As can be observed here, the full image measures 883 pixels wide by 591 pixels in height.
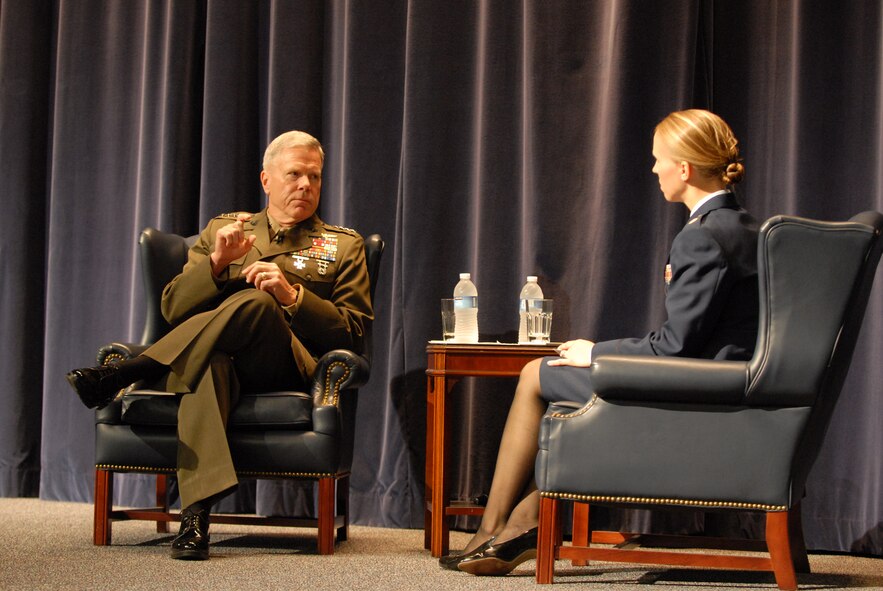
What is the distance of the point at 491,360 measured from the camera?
3.07m

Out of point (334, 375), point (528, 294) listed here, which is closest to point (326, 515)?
point (334, 375)

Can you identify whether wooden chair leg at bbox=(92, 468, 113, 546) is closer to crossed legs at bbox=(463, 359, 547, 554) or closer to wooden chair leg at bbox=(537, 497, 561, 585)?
crossed legs at bbox=(463, 359, 547, 554)

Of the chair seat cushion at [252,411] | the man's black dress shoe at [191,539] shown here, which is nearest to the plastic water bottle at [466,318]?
the chair seat cushion at [252,411]

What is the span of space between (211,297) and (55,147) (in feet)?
5.11

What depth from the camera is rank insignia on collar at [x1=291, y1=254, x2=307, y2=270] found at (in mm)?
3338

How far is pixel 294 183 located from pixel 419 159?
21.1 inches

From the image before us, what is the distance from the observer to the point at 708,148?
258 cm

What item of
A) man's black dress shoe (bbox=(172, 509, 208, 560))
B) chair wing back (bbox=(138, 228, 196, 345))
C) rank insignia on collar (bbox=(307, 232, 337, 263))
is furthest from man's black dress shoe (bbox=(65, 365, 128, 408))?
rank insignia on collar (bbox=(307, 232, 337, 263))

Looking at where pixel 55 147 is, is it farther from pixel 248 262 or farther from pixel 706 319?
pixel 706 319

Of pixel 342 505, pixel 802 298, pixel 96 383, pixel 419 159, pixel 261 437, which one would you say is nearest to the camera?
pixel 802 298

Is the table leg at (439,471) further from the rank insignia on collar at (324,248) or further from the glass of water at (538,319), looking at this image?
the rank insignia on collar at (324,248)

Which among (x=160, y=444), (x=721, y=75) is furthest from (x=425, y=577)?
(x=721, y=75)

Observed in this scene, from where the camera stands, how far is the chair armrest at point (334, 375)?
9.81 ft

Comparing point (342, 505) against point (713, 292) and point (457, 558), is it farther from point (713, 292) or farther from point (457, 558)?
point (713, 292)
